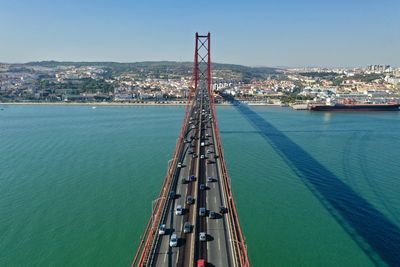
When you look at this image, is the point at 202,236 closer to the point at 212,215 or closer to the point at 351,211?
the point at 212,215

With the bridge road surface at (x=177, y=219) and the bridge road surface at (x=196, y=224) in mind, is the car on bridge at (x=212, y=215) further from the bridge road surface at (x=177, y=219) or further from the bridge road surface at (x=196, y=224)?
the bridge road surface at (x=177, y=219)

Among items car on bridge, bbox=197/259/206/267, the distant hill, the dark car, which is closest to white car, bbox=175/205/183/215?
the dark car

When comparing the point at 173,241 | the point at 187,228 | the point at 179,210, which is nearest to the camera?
the point at 173,241

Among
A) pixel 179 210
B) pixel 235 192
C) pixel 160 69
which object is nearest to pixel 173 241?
pixel 179 210

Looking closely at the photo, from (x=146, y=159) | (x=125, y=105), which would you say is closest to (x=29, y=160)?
(x=146, y=159)

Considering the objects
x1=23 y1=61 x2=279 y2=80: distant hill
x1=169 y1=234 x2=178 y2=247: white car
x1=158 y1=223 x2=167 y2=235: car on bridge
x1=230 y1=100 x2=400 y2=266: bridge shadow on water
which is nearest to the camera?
x1=169 y1=234 x2=178 y2=247: white car

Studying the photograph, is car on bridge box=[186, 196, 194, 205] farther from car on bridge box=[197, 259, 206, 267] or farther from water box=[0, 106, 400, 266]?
car on bridge box=[197, 259, 206, 267]

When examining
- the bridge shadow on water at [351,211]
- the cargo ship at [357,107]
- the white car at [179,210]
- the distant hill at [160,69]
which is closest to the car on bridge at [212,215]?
the white car at [179,210]
